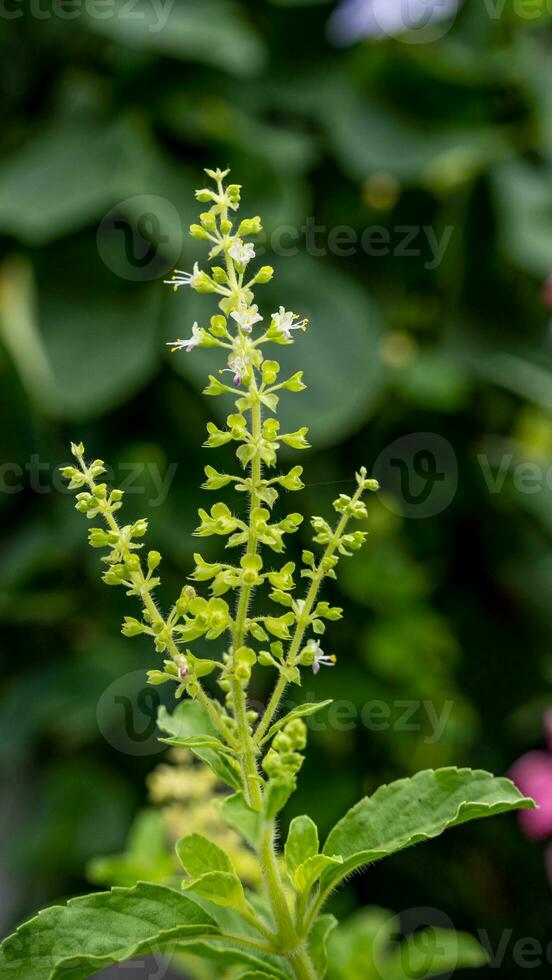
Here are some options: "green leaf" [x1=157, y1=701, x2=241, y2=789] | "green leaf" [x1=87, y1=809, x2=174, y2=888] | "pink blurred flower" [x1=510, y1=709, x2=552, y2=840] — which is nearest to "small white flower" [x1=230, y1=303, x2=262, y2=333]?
"green leaf" [x1=157, y1=701, x2=241, y2=789]

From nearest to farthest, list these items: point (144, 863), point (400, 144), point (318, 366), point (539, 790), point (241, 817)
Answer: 1. point (241, 817)
2. point (144, 863)
3. point (539, 790)
4. point (318, 366)
5. point (400, 144)

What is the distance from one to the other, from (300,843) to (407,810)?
0.10ft

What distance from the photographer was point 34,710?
1.05 meters

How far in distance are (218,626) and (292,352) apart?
0.87 m

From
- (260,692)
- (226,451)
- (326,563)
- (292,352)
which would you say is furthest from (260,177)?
(326,563)

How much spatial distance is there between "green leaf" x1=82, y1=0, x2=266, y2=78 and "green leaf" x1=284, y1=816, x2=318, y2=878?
98 centimetres

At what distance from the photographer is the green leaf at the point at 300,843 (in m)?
0.29

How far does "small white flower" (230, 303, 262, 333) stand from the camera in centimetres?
25

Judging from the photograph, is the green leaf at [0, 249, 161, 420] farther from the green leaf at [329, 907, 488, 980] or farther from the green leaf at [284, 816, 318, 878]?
the green leaf at [284, 816, 318, 878]

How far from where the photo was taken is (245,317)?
0.84 ft

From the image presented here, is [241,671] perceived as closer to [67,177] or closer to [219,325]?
[219,325]

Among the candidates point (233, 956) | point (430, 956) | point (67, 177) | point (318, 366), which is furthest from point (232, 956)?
point (67, 177)

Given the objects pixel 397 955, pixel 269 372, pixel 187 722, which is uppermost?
pixel 269 372

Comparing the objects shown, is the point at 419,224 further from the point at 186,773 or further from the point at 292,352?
the point at 186,773
